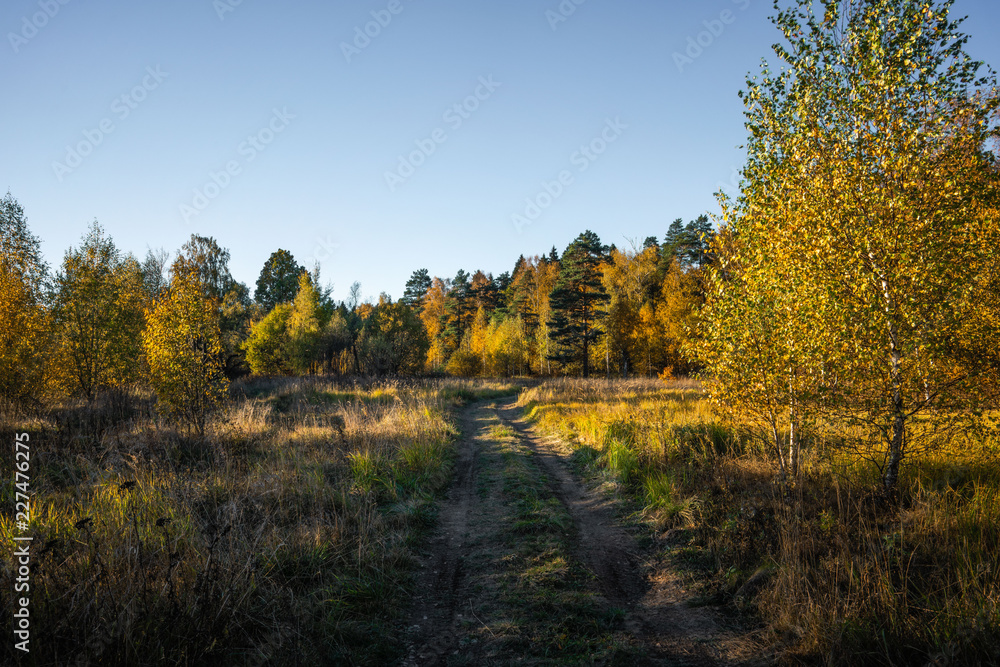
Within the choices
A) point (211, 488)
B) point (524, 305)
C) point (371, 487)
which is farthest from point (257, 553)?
point (524, 305)

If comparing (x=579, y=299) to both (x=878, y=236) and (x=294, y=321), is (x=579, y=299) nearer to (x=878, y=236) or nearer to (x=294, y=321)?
(x=294, y=321)

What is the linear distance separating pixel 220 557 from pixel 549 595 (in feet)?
10.7

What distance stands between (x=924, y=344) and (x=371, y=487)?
7.91 m

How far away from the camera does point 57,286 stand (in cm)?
1468

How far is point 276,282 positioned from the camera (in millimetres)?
55500

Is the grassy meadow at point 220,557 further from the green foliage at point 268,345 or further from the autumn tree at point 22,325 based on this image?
the green foliage at point 268,345

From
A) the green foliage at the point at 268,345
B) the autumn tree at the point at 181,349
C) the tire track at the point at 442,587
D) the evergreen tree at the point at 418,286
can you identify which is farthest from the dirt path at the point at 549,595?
the evergreen tree at the point at 418,286

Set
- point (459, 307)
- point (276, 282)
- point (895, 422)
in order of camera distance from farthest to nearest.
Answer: point (459, 307) < point (276, 282) < point (895, 422)

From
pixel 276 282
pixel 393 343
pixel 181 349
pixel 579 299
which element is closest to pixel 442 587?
pixel 181 349

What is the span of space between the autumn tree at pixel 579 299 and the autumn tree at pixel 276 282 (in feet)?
116

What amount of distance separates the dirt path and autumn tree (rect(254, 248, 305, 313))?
→ 55.2 m

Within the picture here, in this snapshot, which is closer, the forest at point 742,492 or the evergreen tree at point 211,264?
the forest at point 742,492

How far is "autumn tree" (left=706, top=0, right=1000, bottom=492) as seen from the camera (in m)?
4.98

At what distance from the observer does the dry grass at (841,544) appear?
10.9 ft
